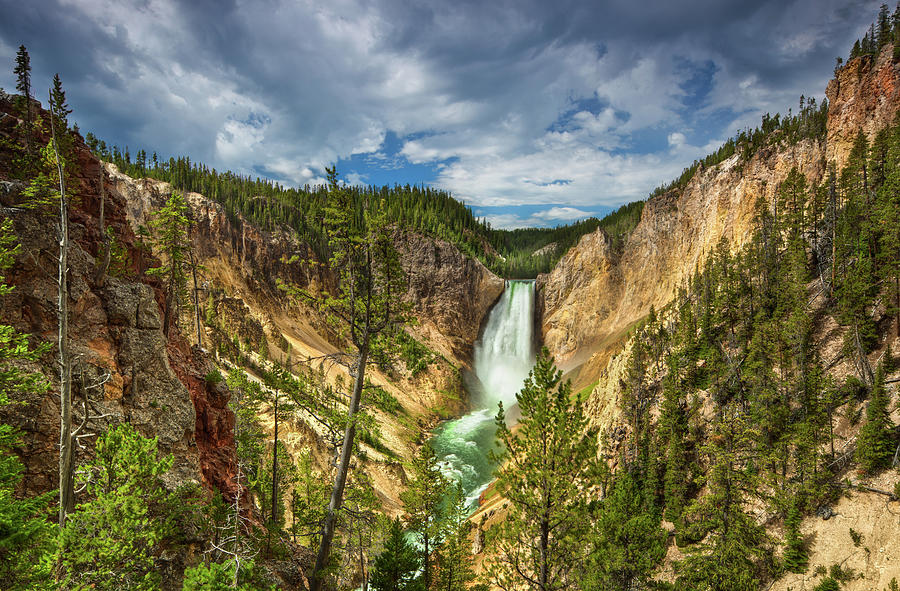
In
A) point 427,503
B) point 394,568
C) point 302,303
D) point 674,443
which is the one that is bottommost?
point 674,443

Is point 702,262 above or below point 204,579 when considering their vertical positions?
above

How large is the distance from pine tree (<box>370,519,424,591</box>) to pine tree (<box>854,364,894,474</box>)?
95.2 feet

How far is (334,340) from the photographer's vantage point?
209 ft

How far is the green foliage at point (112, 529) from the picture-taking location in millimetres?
5535

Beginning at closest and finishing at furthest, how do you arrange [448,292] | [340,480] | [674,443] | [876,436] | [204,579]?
[204,579]
[340,480]
[876,436]
[674,443]
[448,292]

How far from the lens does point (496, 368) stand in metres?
75.3

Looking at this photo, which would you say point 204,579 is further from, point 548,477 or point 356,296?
point 548,477

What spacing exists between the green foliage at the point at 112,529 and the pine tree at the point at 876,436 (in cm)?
3582

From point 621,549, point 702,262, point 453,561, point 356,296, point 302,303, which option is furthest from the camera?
point 702,262

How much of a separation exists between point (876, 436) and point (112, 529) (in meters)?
37.0


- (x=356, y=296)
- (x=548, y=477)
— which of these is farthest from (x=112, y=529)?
(x=548, y=477)

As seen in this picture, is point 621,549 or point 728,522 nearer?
point 728,522

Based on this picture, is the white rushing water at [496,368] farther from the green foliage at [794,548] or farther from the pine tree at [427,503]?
the pine tree at [427,503]

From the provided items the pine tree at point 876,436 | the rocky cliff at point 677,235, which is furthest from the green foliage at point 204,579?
the rocky cliff at point 677,235
